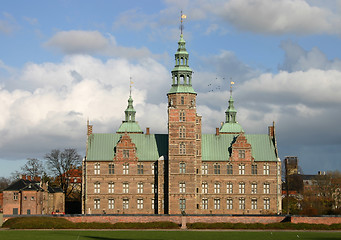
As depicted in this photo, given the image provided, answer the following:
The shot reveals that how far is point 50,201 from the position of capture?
109938 millimetres

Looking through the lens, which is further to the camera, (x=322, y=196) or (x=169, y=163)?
(x=322, y=196)

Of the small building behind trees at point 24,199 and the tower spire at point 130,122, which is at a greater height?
the tower spire at point 130,122

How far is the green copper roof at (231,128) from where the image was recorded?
368 ft

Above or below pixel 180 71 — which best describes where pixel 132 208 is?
below

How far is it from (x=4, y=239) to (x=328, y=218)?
4031 centimetres

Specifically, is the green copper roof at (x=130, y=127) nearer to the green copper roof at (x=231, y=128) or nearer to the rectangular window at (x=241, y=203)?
the green copper roof at (x=231, y=128)

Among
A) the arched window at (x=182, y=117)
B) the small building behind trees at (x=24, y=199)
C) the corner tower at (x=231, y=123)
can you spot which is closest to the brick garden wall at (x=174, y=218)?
the arched window at (x=182, y=117)

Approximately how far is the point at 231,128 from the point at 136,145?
65.9 ft

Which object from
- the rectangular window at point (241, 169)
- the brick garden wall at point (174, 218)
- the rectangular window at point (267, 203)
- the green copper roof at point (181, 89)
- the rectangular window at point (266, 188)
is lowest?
the brick garden wall at point (174, 218)

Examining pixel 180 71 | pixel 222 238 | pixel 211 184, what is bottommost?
pixel 222 238

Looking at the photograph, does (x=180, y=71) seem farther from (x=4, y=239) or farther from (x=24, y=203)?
(x=4, y=239)

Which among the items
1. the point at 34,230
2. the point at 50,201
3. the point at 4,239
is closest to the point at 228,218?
the point at 34,230

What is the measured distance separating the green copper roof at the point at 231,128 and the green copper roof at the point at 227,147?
8.05 m

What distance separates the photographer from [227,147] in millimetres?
A: 102062
